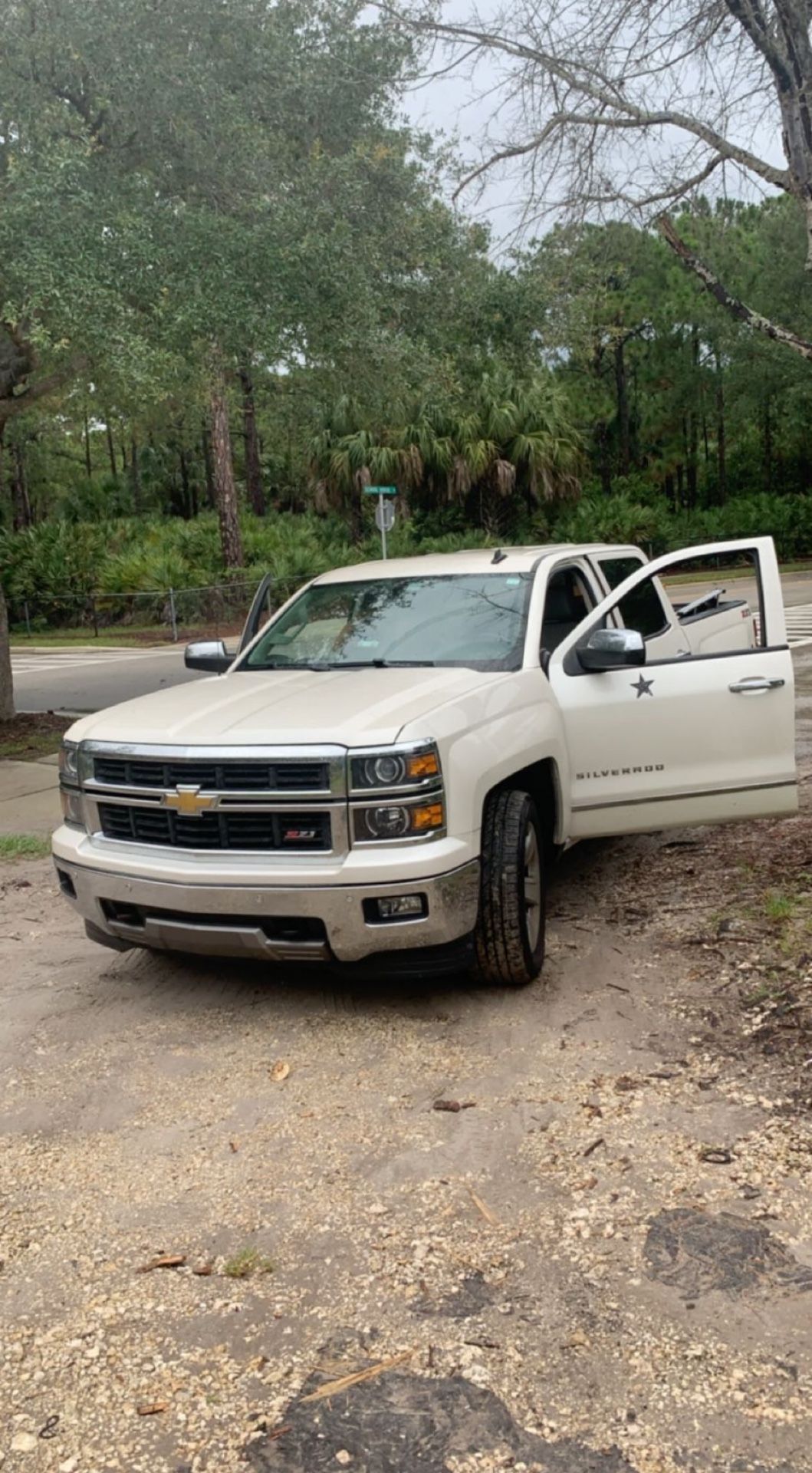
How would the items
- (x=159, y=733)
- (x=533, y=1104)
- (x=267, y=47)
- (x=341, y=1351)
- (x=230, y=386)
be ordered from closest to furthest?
(x=341, y=1351) < (x=533, y=1104) < (x=159, y=733) < (x=267, y=47) < (x=230, y=386)

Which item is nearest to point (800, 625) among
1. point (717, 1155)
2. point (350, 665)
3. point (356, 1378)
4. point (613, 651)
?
point (613, 651)

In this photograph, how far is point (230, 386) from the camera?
12578 mm

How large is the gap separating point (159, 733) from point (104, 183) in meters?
6.15

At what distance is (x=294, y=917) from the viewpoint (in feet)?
13.0

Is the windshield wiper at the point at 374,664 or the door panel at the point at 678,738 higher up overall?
the windshield wiper at the point at 374,664

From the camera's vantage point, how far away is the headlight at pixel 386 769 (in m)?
A: 3.92

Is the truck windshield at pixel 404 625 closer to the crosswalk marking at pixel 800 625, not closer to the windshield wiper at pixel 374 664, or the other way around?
the windshield wiper at pixel 374 664

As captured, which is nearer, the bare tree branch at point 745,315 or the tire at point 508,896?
the tire at point 508,896

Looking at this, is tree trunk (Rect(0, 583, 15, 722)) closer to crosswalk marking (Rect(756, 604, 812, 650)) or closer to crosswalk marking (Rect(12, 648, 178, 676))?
crosswalk marking (Rect(12, 648, 178, 676))

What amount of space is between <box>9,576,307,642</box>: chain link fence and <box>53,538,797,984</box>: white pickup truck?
20245 mm

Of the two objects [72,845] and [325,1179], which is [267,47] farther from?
[325,1179]

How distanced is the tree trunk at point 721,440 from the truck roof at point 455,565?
36.3 meters

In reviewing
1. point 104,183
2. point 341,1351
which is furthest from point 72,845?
point 104,183

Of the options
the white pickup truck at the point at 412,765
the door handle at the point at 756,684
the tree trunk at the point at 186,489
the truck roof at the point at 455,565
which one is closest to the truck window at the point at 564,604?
the white pickup truck at the point at 412,765
